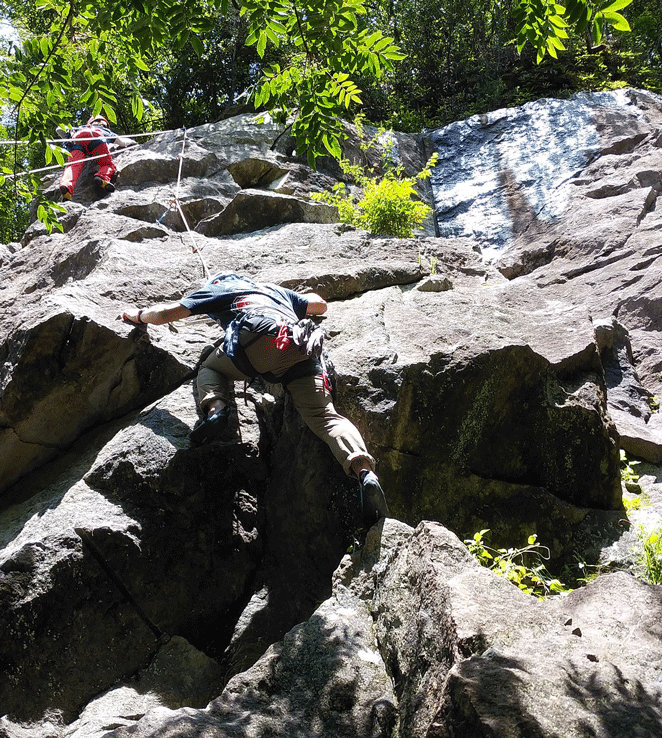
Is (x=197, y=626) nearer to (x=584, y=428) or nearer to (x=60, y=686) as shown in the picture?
(x=60, y=686)

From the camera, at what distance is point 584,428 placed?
5.09 meters

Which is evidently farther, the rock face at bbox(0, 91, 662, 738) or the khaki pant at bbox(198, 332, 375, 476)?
the khaki pant at bbox(198, 332, 375, 476)

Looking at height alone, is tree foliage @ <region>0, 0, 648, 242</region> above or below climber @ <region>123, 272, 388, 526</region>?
above

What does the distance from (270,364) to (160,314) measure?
3.33 feet

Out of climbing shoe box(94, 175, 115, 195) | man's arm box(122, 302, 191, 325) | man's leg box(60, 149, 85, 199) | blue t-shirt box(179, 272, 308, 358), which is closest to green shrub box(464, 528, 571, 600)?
blue t-shirt box(179, 272, 308, 358)

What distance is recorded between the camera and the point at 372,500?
4.18 meters

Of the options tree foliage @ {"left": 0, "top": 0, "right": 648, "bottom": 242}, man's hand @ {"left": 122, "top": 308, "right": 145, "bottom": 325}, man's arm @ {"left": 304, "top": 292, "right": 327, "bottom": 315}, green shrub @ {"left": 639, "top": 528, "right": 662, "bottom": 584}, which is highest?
tree foliage @ {"left": 0, "top": 0, "right": 648, "bottom": 242}

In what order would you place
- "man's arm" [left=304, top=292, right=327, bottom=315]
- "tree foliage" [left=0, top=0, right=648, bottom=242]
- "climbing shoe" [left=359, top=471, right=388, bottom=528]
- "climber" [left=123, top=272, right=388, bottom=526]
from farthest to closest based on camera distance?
"man's arm" [left=304, top=292, right=327, bottom=315] < "climber" [left=123, top=272, right=388, bottom=526] < "climbing shoe" [left=359, top=471, right=388, bottom=528] < "tree foliage" [left=0, top=0, right=648, bottom=242]

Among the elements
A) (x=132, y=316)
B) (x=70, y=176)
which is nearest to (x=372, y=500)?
(x=132, y=316)

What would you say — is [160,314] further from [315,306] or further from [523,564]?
[523,564]

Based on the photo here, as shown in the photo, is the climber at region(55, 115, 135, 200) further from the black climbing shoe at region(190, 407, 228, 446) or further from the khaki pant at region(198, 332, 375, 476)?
the black climbing shoe at region(190, 407, 228, 446)

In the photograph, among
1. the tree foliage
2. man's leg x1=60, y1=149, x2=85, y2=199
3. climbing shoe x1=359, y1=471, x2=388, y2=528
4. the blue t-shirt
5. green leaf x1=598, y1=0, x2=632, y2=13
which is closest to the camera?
green leaf x1=598, y1=0, x2=632, y2=13

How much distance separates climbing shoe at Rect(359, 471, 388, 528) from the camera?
4.18 metres

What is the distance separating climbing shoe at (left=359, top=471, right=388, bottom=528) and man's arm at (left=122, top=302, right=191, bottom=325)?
1.92m
